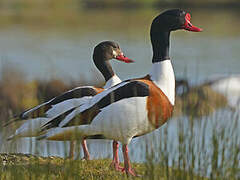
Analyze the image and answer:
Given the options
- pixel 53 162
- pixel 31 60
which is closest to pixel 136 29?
pixel 31 60

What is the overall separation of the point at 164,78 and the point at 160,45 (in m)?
0.49

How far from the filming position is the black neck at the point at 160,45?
6168 millimetres

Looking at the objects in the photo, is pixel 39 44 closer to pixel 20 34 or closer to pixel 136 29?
pixel 20 34

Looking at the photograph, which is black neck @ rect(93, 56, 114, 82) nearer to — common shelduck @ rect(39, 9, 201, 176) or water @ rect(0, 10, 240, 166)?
common shelduck @ rect(39, 9, 201, 176)

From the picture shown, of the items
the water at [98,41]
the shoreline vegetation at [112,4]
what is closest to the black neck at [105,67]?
the water at [98,41]

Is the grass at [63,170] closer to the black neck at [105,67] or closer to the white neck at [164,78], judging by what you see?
the white neck at [164,78]

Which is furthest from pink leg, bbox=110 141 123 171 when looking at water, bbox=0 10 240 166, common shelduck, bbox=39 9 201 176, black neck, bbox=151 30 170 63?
water, bbox=0 10 240 166

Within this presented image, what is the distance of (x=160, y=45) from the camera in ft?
20.5

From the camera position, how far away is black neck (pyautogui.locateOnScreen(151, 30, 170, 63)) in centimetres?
617

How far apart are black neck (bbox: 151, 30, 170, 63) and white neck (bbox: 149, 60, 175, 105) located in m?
0.12

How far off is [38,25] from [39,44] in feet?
53.8

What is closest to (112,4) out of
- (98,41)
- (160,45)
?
(98,41)

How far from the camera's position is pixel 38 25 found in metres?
54.2

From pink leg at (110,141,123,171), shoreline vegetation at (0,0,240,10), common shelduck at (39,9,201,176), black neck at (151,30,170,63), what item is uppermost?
shoreline vegetation at (0,0,240,10)
